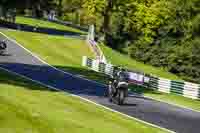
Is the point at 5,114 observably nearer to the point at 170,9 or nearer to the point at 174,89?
the point at 174,89

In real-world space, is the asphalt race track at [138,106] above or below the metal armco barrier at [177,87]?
above

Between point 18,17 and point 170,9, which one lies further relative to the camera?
point 18,17

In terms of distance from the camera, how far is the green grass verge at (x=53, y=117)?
1836 cm

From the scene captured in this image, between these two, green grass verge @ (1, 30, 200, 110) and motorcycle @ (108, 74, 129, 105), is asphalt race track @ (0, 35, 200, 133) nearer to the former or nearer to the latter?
motorcycle @ (108, 74, 129, 105)

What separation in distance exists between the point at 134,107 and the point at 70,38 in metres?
51.4

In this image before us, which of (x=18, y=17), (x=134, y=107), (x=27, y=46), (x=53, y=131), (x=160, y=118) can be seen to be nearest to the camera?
(x=53, y=131)

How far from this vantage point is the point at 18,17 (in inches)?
4727

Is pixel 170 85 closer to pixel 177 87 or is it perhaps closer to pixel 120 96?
pixel 177 87

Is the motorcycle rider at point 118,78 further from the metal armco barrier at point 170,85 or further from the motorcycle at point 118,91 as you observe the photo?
the metal armco barrier at point 170,85

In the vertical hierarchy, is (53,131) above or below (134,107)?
above

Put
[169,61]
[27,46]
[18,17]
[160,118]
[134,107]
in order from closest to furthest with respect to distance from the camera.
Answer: [160,118] → [134,107] → [27,46] → [169,61] → [18,17]

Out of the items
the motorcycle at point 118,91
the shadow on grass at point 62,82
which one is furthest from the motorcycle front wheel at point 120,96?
the shadow on grass at point 62,82

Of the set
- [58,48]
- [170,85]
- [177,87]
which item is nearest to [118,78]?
[177,87]

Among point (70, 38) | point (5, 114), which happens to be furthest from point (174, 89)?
point (70, 38)
